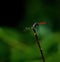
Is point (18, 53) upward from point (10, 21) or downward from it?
downward

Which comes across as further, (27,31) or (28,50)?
(27,31)

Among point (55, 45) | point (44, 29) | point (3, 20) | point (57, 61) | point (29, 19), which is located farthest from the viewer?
point (3, 20)

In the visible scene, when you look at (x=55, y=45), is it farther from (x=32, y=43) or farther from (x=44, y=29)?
(x=44, y=29)

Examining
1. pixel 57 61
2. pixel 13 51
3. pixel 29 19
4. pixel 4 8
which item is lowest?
pixel 57 61

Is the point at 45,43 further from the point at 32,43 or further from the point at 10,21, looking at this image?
the point at 10,21

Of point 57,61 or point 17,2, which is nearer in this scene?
point 57,61

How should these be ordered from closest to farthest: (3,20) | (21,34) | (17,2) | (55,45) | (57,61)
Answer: (57,61) → (55,45) → (21,34) → (3,20) → (17,2)

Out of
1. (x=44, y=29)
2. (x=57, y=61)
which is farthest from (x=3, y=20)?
(x=57, y=61)

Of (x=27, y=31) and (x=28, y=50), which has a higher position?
(x=27, y=31)
